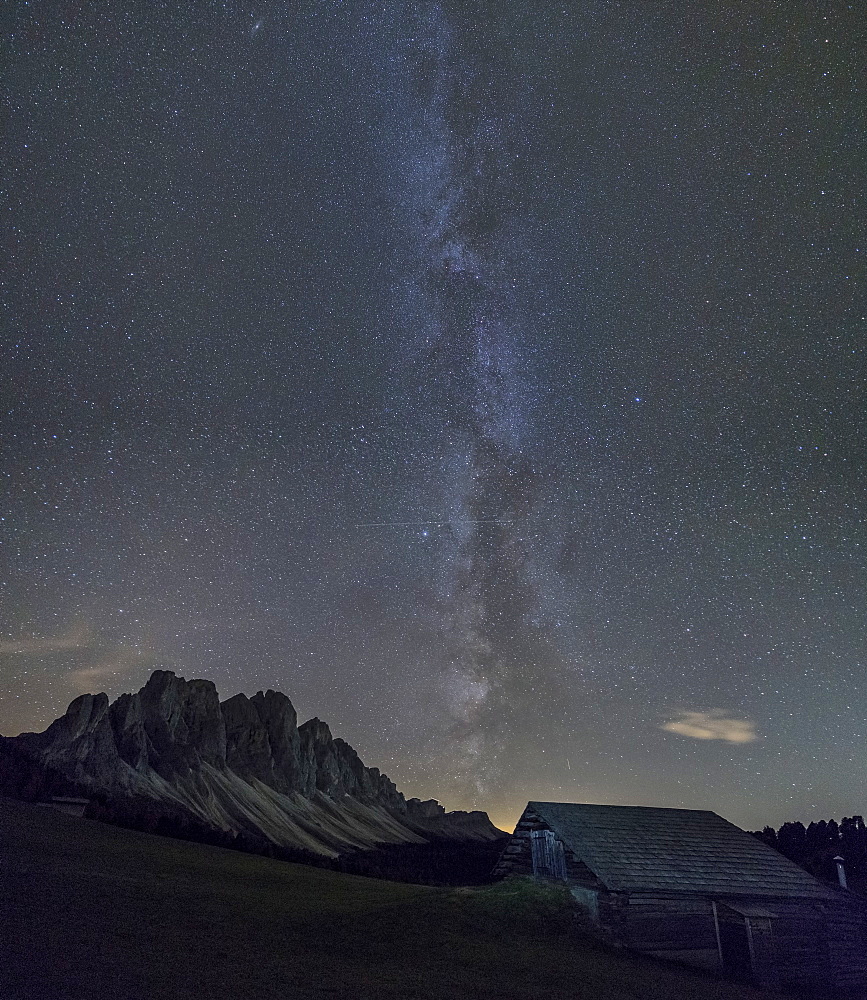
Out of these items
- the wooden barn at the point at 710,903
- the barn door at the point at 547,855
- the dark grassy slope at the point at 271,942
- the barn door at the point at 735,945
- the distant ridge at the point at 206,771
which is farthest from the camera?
the distant ridge at the point at 206,771

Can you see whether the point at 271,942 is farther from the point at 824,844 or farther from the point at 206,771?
the point at 206,771

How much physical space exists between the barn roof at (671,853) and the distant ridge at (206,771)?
36.8 meters

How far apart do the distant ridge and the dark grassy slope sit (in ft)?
95.8

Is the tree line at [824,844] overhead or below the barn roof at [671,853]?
overhead

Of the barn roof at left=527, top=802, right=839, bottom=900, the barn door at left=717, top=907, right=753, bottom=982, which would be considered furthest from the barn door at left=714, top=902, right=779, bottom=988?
the barn roof at left=527, top=802, right=839, bottom=900

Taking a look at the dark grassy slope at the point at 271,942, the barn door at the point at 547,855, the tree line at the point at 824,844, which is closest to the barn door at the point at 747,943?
the dark grassy slope at the point at 271,942

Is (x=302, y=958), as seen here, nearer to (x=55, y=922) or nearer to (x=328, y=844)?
(x=55, y=922)

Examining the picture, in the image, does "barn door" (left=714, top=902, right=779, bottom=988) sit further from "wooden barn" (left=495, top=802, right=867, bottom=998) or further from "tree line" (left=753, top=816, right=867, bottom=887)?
"tree line" (left=753, top=816, right=867, bottom=887)

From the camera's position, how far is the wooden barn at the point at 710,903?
20.5 metres

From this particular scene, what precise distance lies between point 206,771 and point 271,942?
246 feet

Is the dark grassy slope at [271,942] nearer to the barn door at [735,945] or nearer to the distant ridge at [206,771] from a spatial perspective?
the barn door at [735,945]

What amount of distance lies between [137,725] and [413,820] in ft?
291

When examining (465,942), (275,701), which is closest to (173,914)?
(465,942)

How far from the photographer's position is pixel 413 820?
492ft
